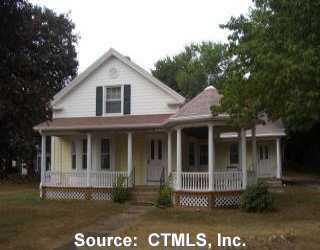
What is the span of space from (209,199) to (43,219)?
6471 millimetres

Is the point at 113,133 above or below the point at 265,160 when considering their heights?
above

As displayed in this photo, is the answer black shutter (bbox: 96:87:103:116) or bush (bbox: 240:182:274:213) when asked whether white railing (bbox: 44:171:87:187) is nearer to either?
black shutter (bbox: 96:87:103:116)

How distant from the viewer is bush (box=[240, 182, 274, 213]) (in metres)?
18.9

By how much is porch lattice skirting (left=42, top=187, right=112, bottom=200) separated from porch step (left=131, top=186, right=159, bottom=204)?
131 cm

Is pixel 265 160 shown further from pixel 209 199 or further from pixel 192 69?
pixel 192 69

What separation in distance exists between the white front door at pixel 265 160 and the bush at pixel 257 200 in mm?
14255

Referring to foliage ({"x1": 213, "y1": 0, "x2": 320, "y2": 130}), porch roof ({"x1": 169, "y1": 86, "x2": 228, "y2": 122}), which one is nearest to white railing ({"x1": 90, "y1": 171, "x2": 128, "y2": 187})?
porch roof ({"x1": 169, "y1": 86, "x2": 228, "y2": 122})

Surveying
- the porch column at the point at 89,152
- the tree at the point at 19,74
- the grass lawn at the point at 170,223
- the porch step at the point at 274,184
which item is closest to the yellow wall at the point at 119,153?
the porch column at the point at 89,152

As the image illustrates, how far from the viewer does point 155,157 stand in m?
25.7

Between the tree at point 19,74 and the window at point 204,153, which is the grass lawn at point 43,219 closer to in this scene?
the tree at point 19,74

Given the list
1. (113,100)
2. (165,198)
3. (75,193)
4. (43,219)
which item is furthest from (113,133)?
(43,219)

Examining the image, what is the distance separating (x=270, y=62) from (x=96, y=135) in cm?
1433

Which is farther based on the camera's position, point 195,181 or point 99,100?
point 99,100

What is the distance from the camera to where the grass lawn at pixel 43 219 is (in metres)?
13.6
